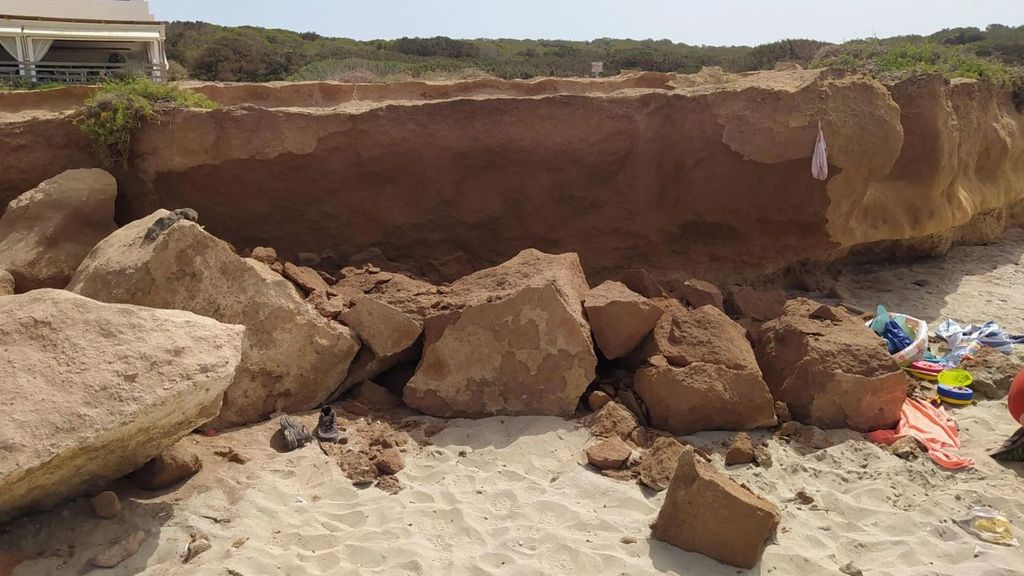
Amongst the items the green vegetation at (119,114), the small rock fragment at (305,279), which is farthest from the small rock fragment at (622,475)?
the green vegetation at (119,114)

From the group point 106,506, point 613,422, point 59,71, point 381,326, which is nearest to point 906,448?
point 613,422

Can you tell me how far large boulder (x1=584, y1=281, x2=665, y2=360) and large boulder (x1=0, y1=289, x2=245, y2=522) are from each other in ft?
6.26

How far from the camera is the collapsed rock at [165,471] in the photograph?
3352mm

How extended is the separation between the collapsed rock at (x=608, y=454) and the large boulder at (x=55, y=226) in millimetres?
3244

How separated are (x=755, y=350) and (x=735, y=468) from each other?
3.31ft

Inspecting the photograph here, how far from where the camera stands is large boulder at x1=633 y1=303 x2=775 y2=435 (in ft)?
13.5

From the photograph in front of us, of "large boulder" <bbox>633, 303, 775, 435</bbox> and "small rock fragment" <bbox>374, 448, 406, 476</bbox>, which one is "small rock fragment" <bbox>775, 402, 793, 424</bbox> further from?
"small rock fragment" <bbox>374, 448, 406, 476</bbox>

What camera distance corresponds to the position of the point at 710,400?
161 inches

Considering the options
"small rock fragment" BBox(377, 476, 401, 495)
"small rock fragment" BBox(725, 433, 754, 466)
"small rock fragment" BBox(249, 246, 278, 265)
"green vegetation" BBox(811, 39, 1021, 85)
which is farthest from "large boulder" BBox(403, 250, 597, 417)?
"green vegetation" BBox(811, 39, 1021, 85)

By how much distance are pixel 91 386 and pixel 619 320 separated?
2.54 metres

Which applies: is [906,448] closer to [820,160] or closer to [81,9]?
[820,160]

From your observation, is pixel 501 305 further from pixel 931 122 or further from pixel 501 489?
pixel 931 122

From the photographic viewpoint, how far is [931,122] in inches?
250

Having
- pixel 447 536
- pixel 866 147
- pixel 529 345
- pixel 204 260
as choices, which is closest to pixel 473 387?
pixel 529 345
